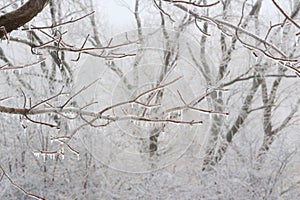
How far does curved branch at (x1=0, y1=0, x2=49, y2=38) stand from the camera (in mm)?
1033

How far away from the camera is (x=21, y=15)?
105cm

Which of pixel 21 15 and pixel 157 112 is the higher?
pixel 21 15

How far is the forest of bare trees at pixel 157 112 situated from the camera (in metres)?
3.34

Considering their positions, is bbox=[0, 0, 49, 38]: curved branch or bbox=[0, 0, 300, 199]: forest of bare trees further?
bbox=[0, 0, 300, 199]: forest of bare trees

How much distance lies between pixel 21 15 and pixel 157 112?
211 cm

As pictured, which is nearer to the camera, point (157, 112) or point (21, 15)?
point (21, 15)

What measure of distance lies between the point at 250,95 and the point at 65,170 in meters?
2.03

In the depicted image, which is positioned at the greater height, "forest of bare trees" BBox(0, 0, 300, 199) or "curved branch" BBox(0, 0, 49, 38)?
"curved branch" BBox(0, 0, 49, 38)

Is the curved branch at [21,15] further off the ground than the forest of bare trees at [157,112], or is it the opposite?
the curved branch at [21,15]

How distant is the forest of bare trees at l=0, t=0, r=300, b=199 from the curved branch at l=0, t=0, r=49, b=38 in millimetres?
1685

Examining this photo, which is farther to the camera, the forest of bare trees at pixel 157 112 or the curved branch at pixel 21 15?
the forest of bare trees at pixel 157 112

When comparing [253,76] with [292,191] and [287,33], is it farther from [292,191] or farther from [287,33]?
[292,191]

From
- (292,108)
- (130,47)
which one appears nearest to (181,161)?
(130,47)

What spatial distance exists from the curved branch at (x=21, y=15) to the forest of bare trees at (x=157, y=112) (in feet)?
5.53
